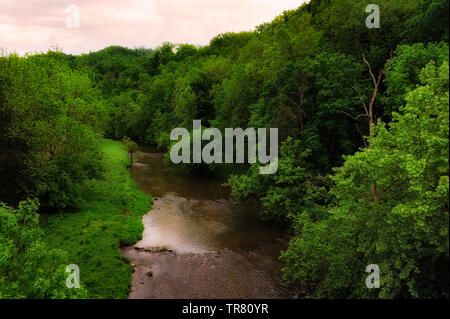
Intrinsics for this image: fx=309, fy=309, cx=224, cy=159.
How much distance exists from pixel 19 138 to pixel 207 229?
611 inches

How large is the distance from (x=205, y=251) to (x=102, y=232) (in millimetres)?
8224

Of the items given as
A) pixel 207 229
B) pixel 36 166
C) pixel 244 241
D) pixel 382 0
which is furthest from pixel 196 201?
pixel 382 0

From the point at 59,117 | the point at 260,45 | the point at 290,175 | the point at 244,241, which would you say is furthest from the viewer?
the point at 260,45

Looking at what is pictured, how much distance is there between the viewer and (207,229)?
25.9 metres

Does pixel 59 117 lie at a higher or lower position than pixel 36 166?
higher

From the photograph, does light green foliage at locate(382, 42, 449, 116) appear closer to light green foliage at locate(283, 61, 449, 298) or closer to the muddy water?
light green foliage at locate(283, 61, 449, 298)

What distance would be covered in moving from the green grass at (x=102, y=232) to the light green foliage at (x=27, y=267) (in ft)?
13.6

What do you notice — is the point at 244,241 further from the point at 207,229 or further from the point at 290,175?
the point at 290,175

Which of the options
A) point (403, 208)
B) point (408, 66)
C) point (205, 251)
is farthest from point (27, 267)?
point (408, 66)

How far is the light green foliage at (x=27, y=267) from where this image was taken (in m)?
11.6
